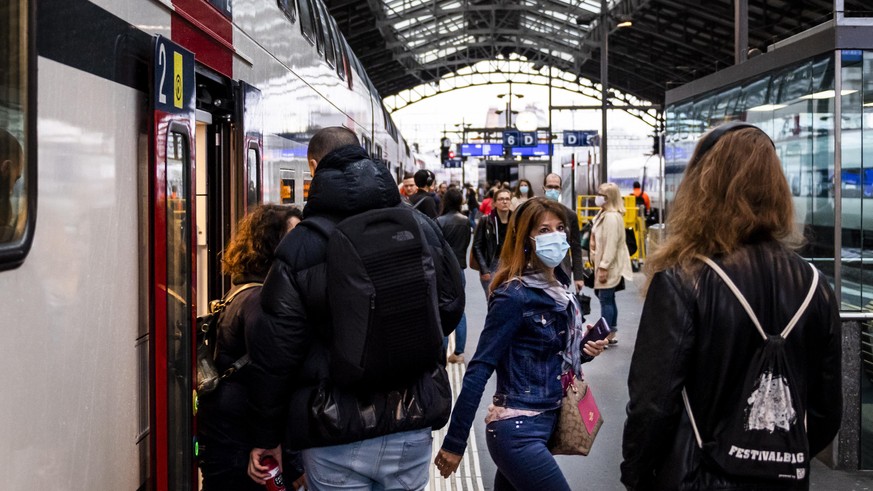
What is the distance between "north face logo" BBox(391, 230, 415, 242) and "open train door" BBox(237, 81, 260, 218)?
2.08m

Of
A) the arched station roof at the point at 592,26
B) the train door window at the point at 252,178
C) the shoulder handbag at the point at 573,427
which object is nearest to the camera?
the shoulder handbag at the point at 573,427

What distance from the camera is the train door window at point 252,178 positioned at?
5.18 metres

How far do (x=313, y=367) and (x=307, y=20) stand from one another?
567 centimetres

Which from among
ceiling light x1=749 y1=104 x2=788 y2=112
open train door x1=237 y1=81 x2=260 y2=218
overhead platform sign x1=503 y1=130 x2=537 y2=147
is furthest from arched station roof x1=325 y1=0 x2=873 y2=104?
open train door x1=237 y1=81 x2=260 y2=218

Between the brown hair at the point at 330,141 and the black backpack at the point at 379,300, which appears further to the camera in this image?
the brown hair at the point at 330,141

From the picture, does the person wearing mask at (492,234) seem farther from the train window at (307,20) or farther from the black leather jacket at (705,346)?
the black leather jacket at (705,346)

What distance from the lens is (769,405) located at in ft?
8.18

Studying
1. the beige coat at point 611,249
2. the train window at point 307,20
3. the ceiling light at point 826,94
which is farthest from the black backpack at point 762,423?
the beige coat at point 611,249

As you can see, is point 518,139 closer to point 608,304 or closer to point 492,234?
point 608,304

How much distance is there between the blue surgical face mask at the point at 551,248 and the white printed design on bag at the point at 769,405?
1611mm

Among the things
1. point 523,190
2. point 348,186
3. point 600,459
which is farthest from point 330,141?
point 523,190

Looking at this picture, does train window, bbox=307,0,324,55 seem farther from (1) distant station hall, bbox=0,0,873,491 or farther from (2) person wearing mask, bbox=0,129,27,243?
(2) person wearing mask, bbox=0,129,27,243

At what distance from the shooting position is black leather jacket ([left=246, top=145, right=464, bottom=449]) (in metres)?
2.97

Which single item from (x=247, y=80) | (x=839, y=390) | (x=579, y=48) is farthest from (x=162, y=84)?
(x=579, y=48)
